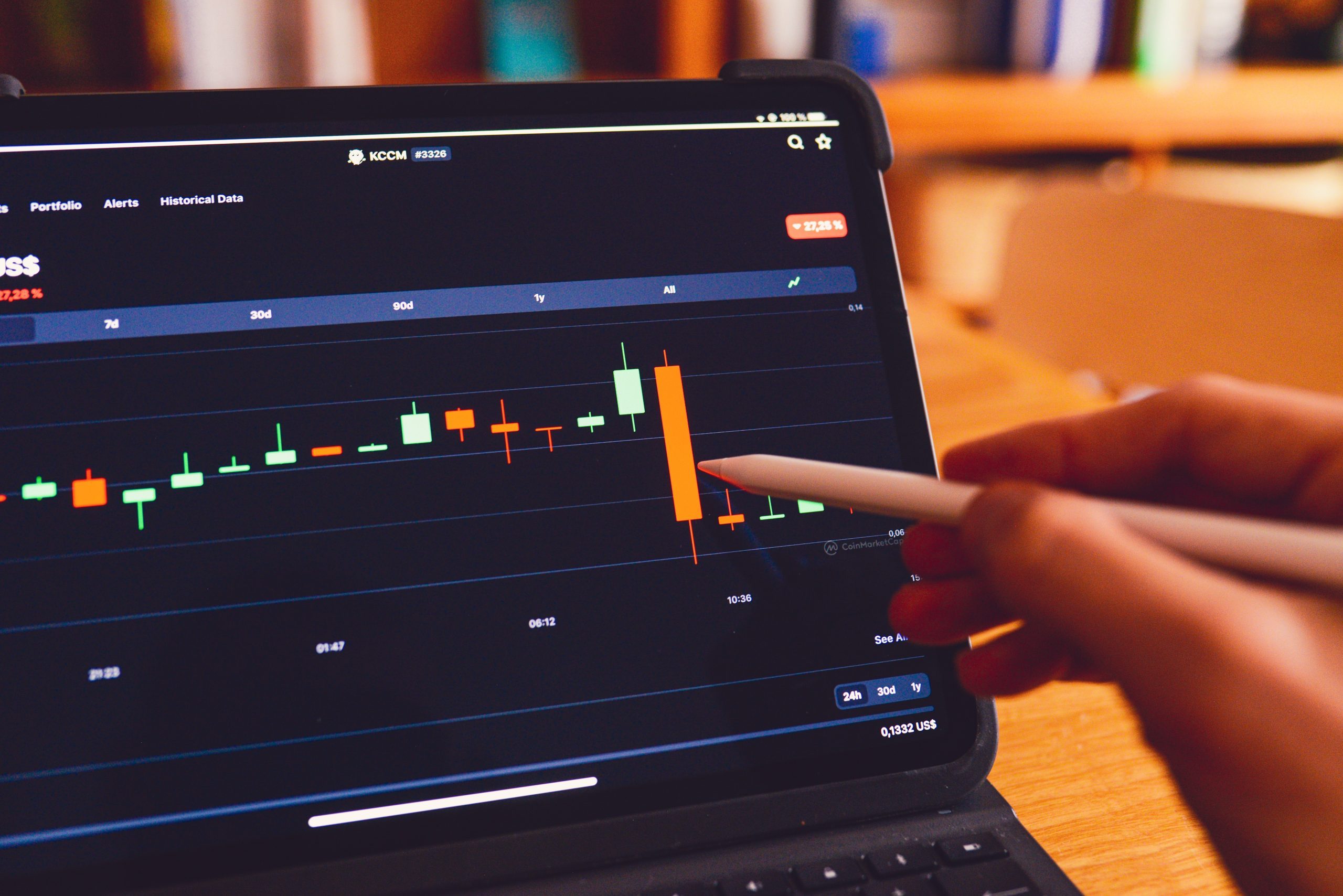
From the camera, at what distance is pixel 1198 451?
36 centimetres

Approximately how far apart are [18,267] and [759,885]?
40 cm

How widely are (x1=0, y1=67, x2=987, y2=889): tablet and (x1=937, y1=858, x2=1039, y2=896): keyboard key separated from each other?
0.15 feet

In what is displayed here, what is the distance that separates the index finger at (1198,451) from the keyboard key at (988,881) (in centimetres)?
17

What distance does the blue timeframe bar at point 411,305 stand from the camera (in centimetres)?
38

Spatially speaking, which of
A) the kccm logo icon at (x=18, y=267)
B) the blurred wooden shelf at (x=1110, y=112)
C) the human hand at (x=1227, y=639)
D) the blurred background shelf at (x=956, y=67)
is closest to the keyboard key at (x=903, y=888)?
the human hand at (x=1227, y=639)

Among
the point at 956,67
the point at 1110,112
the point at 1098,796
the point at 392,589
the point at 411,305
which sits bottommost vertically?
the point at 1098,796

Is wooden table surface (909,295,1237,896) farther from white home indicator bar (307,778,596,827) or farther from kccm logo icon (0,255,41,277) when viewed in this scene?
kccm logo icon (0,255,41,277)

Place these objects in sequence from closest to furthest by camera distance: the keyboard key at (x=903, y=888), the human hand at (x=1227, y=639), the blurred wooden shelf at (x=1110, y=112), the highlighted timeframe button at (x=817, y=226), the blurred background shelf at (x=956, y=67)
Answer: the human hand at (x=1227, y=639) → the keyboard key at (x=903, y=888) → the highlighted timeframe button at (x=817, y=226) → the blurred background shelf at (x=956, y=67) → the blurred wooden shelf at (x=1110, y=112)

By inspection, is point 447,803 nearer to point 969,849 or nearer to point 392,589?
point 392,589

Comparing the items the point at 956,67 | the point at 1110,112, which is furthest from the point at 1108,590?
the point at 956,67

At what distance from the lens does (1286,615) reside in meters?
0.25

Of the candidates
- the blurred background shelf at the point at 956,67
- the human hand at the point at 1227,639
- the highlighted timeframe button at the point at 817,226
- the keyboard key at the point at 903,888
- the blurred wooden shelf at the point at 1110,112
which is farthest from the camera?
the blurred wooden shelf at the point at 1110,112

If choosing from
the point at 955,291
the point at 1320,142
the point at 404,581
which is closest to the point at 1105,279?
the point at 955,291

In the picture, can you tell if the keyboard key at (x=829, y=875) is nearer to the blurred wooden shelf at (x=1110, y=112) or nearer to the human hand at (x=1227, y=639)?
the human hand at (x=1227, y=639)
